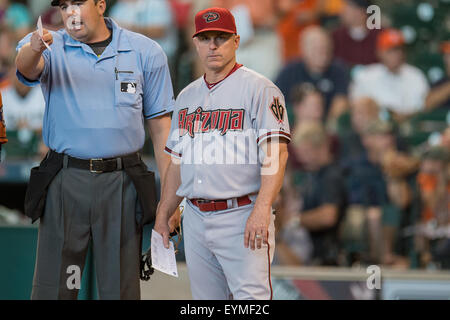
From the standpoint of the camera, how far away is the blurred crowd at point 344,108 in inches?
240

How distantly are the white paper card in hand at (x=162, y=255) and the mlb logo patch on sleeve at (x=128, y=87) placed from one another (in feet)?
2.22

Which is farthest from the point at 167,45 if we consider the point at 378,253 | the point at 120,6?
the point at 378,253

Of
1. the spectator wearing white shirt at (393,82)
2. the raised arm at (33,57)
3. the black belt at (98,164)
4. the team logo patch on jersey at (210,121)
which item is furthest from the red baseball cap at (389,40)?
the raised arm at (33,57)

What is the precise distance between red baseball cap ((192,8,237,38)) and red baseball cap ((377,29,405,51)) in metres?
3.93

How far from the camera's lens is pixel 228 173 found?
3049 mm

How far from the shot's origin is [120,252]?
120 inches

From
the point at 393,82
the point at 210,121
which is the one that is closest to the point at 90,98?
the point at 210,121

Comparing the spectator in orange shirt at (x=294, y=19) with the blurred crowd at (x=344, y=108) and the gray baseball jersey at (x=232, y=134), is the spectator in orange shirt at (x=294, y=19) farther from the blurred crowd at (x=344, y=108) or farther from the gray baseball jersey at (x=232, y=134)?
the gray baseball jersey at (x=232, y=134)

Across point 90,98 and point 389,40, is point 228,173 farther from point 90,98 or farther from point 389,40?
point 389,40

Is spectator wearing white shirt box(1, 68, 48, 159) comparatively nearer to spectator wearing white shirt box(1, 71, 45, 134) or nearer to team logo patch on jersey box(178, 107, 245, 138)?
spectator wearing white shirt box(1, 71, 45, 134)

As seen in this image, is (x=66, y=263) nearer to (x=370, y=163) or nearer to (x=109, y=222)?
(x=109, y=222)

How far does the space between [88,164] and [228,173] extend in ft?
2.05

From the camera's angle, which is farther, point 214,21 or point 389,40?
point 389,40
